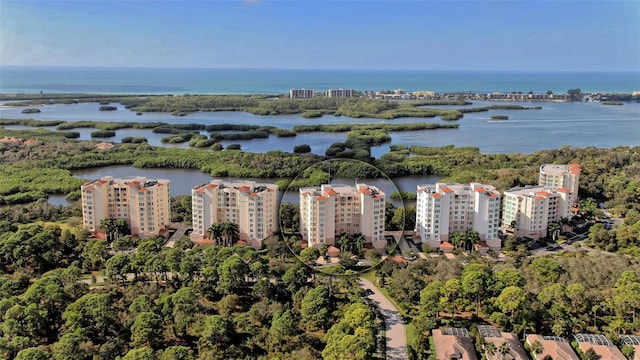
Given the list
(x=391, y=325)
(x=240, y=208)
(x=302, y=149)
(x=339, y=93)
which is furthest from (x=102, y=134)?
(x=391, y=325)

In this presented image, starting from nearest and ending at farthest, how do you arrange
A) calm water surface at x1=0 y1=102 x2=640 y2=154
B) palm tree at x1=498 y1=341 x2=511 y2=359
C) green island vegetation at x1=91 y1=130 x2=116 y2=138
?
1. palm tree at x1=498 y1=341 x2=511 y2=359
2. calm water surface at x1=0 y1=102 x2=640 y2=154
3. green island vegetation at x1=91 y1=130 x2=116 y2=138

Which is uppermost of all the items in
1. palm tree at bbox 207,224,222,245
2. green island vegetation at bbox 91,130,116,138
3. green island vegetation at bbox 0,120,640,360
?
green island vegetation at bbox 91,130,116,138

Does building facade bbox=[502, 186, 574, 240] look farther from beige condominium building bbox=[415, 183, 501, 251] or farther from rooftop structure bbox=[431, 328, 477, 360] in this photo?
rooftop structure bbox=[431, 328, 477, 360]

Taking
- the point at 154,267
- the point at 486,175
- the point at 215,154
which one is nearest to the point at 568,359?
the point at 154,267

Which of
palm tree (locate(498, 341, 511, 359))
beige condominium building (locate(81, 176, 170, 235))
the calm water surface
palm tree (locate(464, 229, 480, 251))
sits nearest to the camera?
palm tree (locate(498, 341, 511, 359))

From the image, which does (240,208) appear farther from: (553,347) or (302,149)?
(302,149)

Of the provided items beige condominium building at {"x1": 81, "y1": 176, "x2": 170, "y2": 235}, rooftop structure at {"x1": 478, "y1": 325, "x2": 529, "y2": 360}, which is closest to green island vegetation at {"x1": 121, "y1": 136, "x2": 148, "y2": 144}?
beige condominium building at {"x1": 81, "y1": 176, "x2": 170, "y2": 235}

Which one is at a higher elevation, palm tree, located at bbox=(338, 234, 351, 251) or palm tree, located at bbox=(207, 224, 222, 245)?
palm tree, located at bbox=(338, 234, 351, 251)
